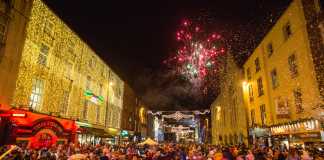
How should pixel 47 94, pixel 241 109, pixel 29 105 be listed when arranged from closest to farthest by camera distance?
pixel 29 105 < pixel 47 94 < pixel 241 109

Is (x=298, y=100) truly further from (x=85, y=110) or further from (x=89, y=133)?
(x=89, y=133)

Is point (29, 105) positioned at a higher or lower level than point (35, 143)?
higher

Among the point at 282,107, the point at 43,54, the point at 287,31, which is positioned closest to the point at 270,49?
the point at 287,31

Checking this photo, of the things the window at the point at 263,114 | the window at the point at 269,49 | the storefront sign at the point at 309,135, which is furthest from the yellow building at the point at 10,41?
the window at the point at 263,114

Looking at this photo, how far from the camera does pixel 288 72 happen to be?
18672 mm

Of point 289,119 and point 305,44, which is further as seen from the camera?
point 289,119

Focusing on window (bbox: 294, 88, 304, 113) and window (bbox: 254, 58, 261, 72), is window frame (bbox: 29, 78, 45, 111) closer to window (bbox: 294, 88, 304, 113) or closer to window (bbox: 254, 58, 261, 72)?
window (bbox: 294, 88, 304, 113)

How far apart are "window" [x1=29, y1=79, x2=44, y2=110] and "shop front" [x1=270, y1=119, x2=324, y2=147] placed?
18.3 metres

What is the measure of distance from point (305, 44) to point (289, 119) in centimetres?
601

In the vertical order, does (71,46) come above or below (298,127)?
above

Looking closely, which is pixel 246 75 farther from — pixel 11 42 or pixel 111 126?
pixel 11 42

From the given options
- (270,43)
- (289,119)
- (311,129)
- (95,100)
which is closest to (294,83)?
(289,119)

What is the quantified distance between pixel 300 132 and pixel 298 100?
2.44 meters

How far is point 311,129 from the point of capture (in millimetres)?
14492
